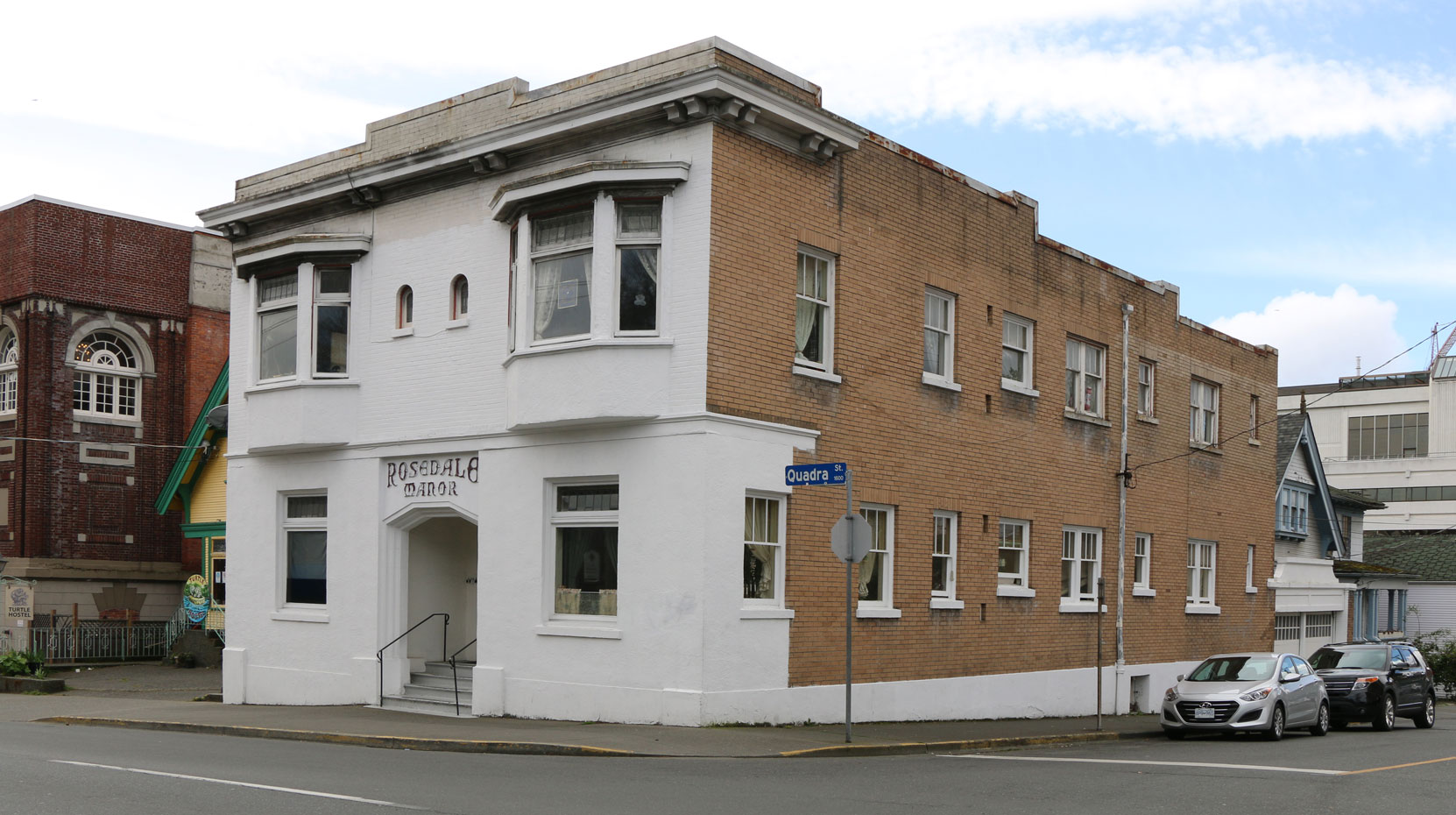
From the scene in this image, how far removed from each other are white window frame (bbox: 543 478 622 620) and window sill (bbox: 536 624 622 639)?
0.42ft

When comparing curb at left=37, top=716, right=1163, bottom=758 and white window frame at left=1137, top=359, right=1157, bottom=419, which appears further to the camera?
white window frame at left=1137, top=359, right=1157, bottom=419

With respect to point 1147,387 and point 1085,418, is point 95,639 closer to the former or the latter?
point 1085,418

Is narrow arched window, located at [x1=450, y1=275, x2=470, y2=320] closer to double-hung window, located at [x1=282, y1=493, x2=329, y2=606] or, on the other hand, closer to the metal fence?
double-hung window, located at [x1=282, y1=493, x2=329, y2=606]

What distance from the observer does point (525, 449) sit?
19.7 meters

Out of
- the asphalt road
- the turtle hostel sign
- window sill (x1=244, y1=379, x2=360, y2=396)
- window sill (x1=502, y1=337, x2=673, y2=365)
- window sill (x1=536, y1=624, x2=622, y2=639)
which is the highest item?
window sill (x1=502, y1=337, x2=673, y2=365)

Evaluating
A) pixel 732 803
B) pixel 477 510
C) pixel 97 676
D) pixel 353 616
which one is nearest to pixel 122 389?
pixel 97 676

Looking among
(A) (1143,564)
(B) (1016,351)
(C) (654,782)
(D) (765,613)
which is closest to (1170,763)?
(D) (765,613)

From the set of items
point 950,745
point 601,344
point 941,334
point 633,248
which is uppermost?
point 633,248

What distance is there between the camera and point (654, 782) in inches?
504

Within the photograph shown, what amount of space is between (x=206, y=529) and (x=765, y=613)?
19.3m

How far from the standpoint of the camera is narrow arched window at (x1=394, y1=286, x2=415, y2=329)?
2183cm

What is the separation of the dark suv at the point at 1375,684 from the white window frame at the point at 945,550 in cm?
760

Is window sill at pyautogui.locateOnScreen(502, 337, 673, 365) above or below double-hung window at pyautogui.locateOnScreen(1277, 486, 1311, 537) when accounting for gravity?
above

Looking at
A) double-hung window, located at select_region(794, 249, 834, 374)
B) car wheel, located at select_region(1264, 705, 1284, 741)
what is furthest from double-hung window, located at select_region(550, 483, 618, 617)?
car wheel, located at select_region(1264, 705, 1284, 741)
